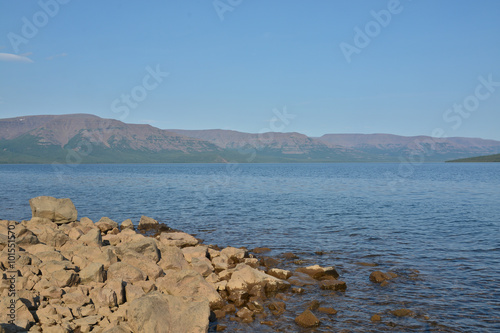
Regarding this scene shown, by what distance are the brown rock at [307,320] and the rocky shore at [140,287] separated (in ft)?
0.14

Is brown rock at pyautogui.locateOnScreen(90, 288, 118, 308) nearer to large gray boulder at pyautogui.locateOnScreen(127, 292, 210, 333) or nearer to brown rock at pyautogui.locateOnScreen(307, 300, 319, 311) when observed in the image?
large gray boulder at pyautogui.locateOnScreen(127, 292, 210, 333)

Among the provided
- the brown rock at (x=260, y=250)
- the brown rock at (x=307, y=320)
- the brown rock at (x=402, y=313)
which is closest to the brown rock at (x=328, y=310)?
the brown rock at (x=307, y=320)

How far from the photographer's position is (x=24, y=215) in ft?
148

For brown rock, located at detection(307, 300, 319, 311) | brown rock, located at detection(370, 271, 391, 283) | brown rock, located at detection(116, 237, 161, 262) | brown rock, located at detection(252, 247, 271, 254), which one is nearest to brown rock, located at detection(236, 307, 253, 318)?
brown rock, located at detection(307, 300, 319, 311)

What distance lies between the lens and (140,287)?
58.3 ft

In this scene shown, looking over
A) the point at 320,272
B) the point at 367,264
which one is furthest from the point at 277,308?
the point at 367,264

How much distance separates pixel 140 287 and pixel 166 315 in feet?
14.8

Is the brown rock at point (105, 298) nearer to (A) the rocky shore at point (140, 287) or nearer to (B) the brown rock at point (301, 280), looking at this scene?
(A) the rocky shore at point (140, 287)

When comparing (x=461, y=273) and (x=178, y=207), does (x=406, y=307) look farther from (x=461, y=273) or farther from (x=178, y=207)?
(x=178, y=207)

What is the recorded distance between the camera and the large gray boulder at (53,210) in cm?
3272

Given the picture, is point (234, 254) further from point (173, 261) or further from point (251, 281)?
point (251, 281)

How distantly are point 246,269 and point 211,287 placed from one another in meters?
2.75

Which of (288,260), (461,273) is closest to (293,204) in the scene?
(288,260)

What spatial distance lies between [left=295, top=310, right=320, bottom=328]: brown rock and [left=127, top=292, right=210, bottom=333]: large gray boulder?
4486mm
